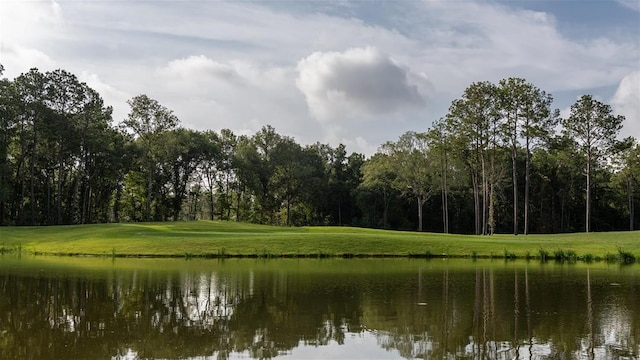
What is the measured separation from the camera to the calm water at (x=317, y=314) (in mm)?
11656

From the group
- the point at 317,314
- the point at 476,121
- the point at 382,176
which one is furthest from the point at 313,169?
the point at 317,314

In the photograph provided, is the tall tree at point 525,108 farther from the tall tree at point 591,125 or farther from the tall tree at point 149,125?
the tall tree at point 149,125

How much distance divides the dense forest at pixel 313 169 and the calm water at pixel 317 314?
35403mm

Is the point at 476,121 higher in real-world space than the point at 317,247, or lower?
higher

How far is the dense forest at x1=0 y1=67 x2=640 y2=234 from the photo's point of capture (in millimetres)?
61469

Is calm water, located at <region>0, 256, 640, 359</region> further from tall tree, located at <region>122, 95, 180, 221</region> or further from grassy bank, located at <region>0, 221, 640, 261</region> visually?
tall tree, located at <region>122, 95, 180, 221</region>

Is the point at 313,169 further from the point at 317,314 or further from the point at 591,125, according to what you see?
the point at 317,314

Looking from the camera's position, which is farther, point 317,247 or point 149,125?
point 149,125

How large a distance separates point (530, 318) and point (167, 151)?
70.3 metres

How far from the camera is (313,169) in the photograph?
318 ft

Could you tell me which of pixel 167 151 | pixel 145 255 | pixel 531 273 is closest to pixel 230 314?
pixel 531 273

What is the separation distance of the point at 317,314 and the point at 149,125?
6678 cm

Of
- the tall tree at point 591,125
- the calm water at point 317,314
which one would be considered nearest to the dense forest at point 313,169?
the tall tree at point 591,125

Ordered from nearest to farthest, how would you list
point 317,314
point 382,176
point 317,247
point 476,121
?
point 317,314, point 317,247, point 476,121, point 382,176
